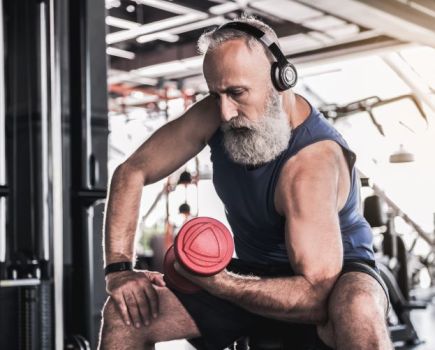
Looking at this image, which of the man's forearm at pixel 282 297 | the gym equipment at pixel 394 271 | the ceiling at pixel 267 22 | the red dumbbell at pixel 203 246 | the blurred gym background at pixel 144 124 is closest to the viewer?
the red dumbbell at pixel 203 246

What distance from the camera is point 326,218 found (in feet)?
4.79

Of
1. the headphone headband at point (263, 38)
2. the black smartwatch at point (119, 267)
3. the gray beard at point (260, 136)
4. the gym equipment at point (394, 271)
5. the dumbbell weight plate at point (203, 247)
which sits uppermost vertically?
the headphone headband at point (263, 38)

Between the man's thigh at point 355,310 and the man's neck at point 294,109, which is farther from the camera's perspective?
the man's neck at point 294,109

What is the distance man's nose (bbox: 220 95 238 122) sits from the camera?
158 centimetres

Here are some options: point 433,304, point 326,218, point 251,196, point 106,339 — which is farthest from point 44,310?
point 433,304

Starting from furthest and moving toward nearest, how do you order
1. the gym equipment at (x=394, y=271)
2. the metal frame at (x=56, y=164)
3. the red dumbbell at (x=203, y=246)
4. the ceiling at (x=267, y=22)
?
the ceiling at (x=267, y=22)
the gym equipment at (x=394, y=271)
the metal frame at (x=56, y=164)
the red dumbbell at (x=203, y=246)

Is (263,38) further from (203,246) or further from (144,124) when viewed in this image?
(144,124)

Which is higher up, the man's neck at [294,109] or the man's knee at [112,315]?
the man's neck at [294,109]

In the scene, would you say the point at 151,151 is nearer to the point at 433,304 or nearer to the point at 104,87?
the point at 104,87

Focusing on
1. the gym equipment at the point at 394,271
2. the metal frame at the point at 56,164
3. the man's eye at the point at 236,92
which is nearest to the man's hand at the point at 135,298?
the man's eye at the point at 236,92

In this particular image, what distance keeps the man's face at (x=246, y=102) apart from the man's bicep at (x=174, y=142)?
157 millimetres

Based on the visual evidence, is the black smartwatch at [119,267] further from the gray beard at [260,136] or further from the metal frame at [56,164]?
the metal frame at [56,164]

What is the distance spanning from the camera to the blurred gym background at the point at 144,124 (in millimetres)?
2094

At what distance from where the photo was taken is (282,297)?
1434 mm
